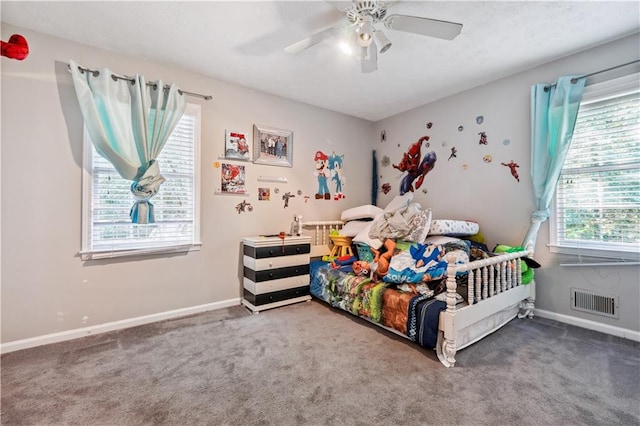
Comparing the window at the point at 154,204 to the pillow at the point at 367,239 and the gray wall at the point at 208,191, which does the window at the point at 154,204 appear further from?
the pillow at the point at 367,239

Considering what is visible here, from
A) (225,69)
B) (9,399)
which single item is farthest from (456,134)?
(9,399)

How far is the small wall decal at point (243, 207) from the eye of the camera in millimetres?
3152

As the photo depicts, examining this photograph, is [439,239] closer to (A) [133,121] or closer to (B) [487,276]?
(B) [487,276]

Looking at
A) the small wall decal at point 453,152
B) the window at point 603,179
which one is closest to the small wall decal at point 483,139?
the small wall decal at point 453,152

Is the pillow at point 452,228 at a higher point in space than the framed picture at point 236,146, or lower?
lower

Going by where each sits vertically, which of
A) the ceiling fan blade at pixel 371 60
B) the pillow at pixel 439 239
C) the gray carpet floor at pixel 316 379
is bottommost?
the gray carpet floor at pixel 316 379

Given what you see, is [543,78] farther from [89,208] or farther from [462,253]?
[89,208]

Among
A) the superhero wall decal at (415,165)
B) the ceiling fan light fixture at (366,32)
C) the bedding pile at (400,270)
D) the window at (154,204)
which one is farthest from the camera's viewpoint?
the superhero wall decal at (415,165)

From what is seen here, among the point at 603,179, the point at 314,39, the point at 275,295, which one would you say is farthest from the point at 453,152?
the point at 275,295

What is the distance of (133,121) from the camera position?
8.17 ft

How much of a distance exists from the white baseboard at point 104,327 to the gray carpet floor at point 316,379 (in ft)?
0.24

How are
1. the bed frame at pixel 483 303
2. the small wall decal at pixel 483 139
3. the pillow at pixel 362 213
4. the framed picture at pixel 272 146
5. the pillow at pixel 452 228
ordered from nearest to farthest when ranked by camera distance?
the bed frame at pixel 483 303 → the pillow at pixel 452 228 → the small wall decal at pixel 483 139 → the framed picture at pixel 272 146 → the pillow at pixel 362 213

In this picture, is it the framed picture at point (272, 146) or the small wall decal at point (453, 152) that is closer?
the framed picture at point (272, 146)

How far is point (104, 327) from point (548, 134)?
4.36m
